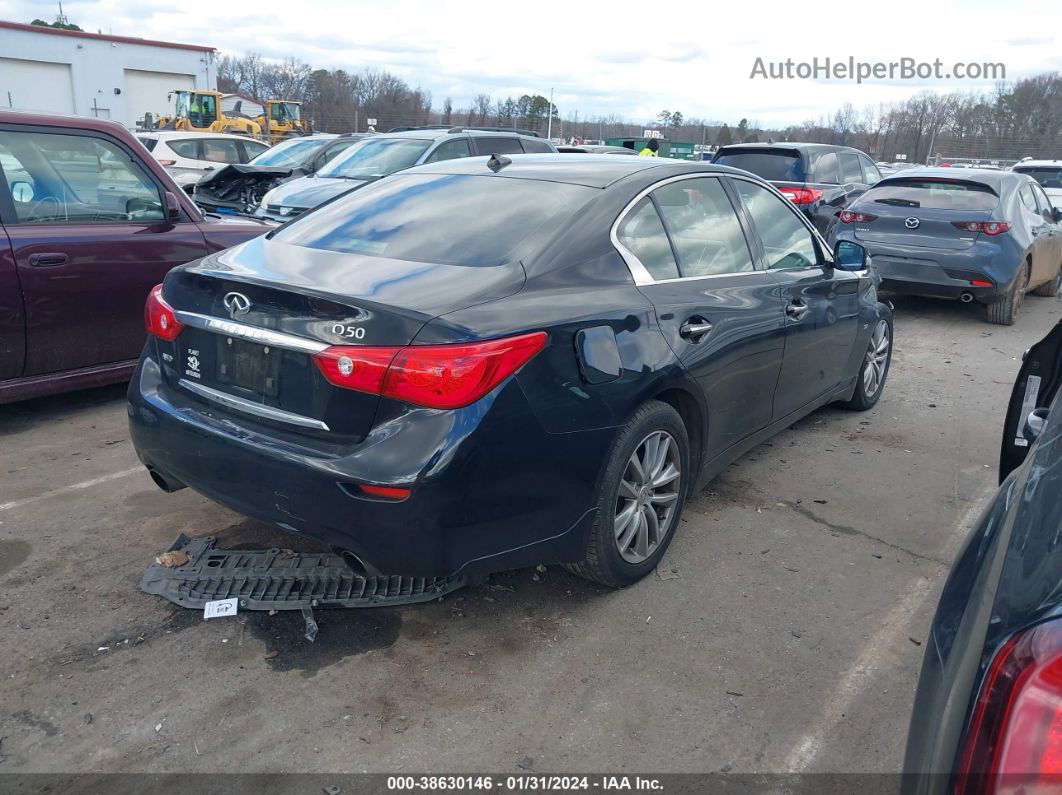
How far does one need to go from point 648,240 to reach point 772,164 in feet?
33.1

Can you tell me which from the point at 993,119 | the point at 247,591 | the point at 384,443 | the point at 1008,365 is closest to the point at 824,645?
the point at 384,443

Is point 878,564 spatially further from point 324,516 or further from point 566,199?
point 324,516

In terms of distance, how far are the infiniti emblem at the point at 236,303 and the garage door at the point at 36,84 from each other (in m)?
47.3

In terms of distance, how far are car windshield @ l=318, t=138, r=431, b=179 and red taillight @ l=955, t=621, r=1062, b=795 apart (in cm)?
971

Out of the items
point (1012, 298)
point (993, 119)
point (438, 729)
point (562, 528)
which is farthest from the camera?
point (993, 119)

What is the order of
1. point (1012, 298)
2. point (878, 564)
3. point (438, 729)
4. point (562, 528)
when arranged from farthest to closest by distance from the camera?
point (1012, 298)
point (878, 564)
point (562, 528)
point (438, 729)

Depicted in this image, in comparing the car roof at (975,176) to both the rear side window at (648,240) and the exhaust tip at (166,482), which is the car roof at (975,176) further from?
the exhaust tip at (166,482)

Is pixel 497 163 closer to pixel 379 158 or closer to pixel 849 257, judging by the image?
pixel 849 257

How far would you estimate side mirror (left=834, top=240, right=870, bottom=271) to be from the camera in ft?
16.2

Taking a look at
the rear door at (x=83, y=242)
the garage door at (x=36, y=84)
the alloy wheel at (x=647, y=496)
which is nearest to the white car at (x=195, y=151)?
the rear door at (x=83, y=242)

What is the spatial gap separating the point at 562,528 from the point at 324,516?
838 millimetres

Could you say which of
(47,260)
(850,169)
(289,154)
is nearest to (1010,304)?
(850,169)

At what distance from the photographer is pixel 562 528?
3.04 metres

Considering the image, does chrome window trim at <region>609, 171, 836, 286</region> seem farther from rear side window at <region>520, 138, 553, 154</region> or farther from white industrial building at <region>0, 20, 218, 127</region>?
white industrial building at <region>0, 20, 218, 127</region>
